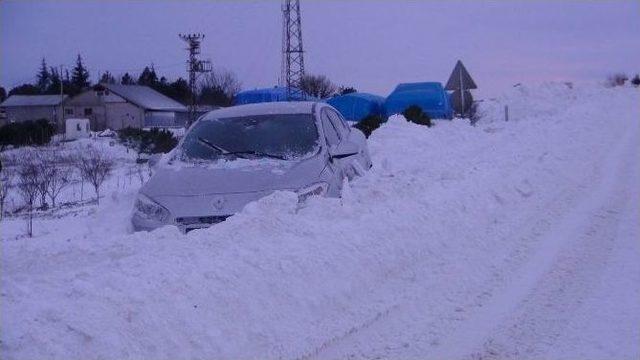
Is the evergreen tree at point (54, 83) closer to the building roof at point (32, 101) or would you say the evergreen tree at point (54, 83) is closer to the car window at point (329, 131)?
the building roof at point (32, 101)

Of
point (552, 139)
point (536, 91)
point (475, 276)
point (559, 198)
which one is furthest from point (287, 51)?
point (475, 276)

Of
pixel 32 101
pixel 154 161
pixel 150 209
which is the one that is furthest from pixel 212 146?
pixel 32 101

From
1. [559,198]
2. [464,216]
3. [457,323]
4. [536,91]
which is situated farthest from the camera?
[536,91]

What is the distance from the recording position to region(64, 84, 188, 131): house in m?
65.2

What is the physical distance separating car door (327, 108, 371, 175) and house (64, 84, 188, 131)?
57.1 meters

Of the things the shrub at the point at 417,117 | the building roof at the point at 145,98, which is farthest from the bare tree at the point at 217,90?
the shrub at the point at 417,117

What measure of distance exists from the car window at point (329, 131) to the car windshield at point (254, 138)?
0.19 meters

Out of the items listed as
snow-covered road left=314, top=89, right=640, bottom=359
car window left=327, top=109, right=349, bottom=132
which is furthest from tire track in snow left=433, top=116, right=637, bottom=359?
car window left=327, top=109, right=349, bottom=132

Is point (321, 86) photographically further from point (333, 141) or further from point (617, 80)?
point (333, 141)

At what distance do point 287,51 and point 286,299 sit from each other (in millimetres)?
39141

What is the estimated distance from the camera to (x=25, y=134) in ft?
126

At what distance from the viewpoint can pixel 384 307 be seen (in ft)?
17.1

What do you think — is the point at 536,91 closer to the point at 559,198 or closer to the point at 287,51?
the point at 287,51

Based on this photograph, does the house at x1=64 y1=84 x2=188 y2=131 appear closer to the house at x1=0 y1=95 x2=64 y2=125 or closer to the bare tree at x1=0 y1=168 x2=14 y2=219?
the house at x1=0 y1=95 x2=64 y2=125
